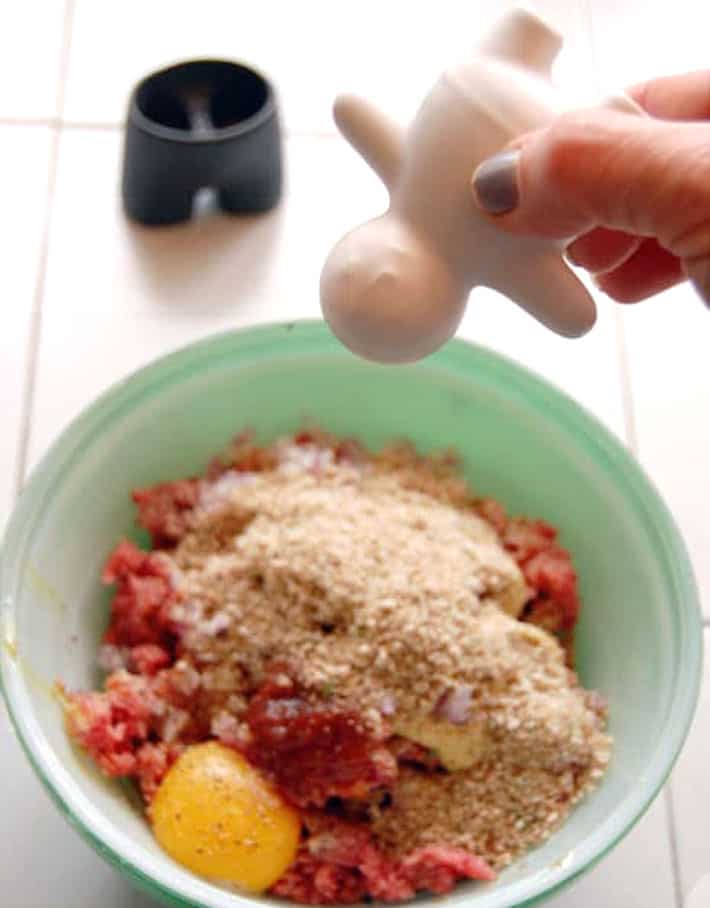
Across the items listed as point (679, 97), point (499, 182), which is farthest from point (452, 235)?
point (679, 97)

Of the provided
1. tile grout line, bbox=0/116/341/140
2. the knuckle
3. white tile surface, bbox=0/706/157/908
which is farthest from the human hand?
tile grout line, bbox=0/116/341/140

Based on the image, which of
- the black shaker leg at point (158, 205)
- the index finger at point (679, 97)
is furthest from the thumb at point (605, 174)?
the black shaker leg at point (158, 205)

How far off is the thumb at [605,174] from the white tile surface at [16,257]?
0.57 m

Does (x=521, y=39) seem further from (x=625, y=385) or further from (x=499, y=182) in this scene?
(x=625, y=385)

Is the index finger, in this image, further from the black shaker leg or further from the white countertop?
the black shaker leg

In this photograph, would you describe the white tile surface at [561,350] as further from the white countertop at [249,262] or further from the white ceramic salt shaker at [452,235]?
the white ceramic salt shaker at [452,235]

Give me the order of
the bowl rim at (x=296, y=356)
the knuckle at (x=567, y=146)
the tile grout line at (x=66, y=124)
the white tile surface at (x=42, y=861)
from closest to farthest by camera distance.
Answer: the knuckle at (x=567, y=146), the bowl rim at (x=296, y=356), the white tile surface at (x=42, y=861), the tile grout line at (x=66, y=124)

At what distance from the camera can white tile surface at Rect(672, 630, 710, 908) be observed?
870 mm

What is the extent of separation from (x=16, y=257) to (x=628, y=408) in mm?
565

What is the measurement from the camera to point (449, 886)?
74 centimetres

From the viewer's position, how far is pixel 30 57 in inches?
48.9

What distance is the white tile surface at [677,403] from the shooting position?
102 centimetres

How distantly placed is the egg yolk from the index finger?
47 cm

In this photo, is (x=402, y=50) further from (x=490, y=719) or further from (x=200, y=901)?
(x=200, y=901)
